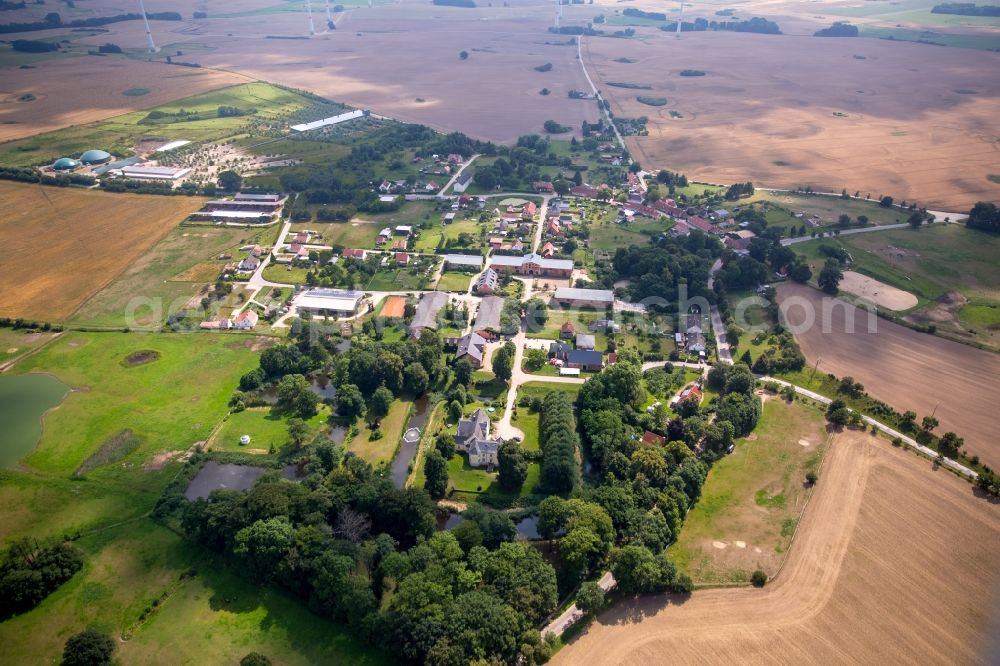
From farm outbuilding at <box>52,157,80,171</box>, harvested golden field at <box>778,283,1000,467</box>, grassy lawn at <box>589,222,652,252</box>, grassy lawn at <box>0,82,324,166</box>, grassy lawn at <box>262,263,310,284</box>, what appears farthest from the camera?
grassy lawn at <box>0,82,324,166</box>

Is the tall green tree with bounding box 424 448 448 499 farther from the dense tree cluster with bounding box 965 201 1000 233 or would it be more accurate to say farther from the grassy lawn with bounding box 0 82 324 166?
the grassy lawn with bounding box 0 82 324 166

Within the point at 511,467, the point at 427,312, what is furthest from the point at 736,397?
A: the point at 427,312

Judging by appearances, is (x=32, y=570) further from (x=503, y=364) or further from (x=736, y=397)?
(x=736, y=397)

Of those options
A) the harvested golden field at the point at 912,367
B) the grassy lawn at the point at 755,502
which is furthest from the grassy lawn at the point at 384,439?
the harvested golden field at the point at 912,367

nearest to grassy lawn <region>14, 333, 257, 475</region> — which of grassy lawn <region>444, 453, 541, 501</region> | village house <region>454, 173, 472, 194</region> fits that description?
grassy lawn <region>444, 453, 541, 501</region>

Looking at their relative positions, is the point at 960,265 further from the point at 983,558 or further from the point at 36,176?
the point at 36,176

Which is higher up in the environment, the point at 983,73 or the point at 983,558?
the point at 983,73

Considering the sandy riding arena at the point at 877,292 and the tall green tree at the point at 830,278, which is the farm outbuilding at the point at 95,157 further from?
the sandy riding arena at the point at 877,292

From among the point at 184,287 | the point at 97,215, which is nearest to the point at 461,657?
the point at 184,287
